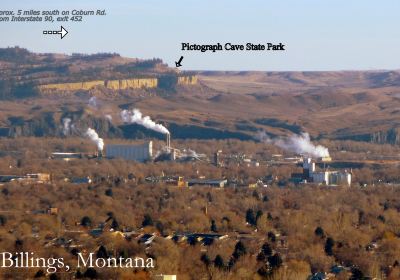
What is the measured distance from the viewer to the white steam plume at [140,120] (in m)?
105

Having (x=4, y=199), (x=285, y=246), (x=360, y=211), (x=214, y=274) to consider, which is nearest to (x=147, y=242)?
(x=285, y=246)

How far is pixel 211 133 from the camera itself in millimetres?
108562

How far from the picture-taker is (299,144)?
322 feet

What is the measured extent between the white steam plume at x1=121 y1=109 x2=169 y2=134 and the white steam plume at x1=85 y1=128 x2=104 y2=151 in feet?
13.2

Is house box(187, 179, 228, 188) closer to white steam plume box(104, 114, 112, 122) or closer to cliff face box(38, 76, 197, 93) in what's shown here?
white steam plume box(104, 114, 112, 122)

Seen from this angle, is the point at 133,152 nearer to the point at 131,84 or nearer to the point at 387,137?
the point at 387,137

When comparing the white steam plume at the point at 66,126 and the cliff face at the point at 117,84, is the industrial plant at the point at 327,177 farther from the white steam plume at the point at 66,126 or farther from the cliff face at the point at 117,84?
the cliff face at the point at 117,84

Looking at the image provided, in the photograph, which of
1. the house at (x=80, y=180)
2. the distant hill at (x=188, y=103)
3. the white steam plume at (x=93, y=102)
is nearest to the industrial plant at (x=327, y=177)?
the house at (x=80, y=180)

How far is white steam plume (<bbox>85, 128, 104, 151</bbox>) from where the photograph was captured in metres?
92.7

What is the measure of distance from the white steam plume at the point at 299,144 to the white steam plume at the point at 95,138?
1076 centimetres

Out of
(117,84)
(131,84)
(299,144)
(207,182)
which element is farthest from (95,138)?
(131,84)

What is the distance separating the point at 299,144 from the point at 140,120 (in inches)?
567

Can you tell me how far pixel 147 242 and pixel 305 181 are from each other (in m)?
31.1

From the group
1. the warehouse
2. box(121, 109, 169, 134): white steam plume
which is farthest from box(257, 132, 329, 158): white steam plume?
the warehouse
